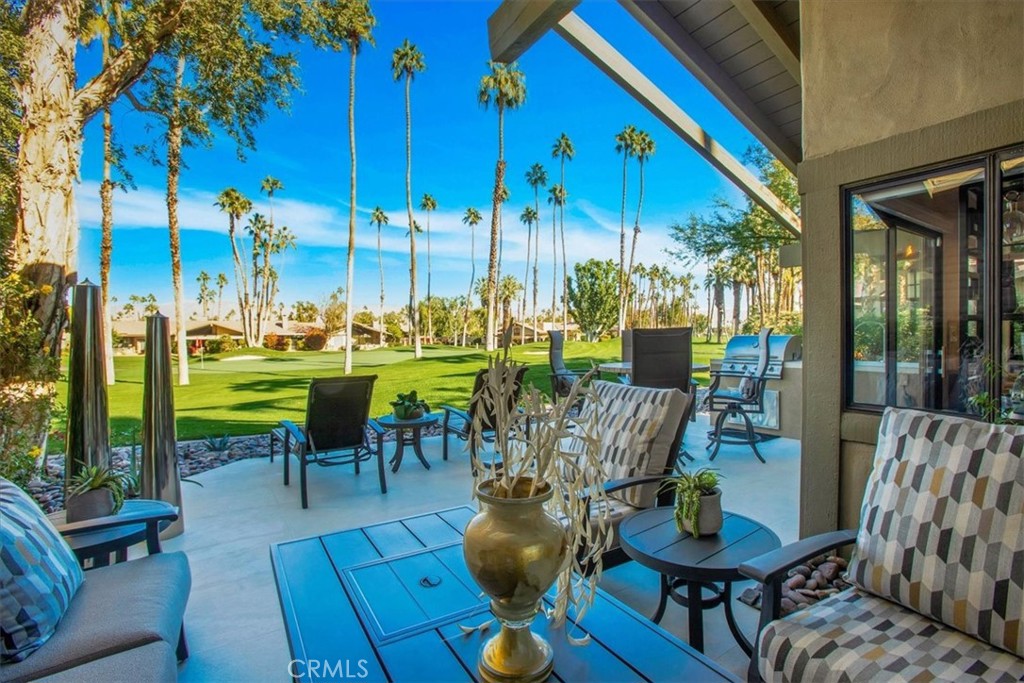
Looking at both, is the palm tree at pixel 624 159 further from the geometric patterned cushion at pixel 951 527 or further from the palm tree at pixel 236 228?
the geometric patterned cushion at pixel 951 527

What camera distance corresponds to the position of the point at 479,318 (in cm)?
2231

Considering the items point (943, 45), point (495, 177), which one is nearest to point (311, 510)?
point (943, 45)

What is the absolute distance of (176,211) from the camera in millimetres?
9719

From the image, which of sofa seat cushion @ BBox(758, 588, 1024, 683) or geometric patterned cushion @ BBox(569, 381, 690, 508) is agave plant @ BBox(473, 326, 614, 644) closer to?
sofa seat cushion @ BBox(758, 588, 1024, 683)

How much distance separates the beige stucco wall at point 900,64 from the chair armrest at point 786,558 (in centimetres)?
197

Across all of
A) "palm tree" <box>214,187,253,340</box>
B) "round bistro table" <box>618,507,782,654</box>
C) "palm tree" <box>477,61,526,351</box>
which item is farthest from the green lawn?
"round bistro table" <box>618,507,782,654</box>

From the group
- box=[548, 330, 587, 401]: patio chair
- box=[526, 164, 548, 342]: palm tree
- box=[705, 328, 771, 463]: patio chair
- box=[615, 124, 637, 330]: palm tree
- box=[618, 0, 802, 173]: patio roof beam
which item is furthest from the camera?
box=[526, 164, 548, 342]: palm tree

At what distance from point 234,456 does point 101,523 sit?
3794 millimetres

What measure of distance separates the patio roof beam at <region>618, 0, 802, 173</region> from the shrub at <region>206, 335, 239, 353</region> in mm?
17971

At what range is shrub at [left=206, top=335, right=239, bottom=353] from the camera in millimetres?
17594

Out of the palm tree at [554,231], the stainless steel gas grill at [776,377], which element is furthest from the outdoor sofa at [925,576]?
the palm tree at [554,231]

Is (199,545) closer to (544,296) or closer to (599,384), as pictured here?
(599,384)

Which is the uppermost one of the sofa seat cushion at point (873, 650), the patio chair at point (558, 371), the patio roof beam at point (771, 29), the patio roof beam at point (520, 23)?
the patio roof beam at point (771, 29)

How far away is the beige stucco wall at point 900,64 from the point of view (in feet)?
6.73
